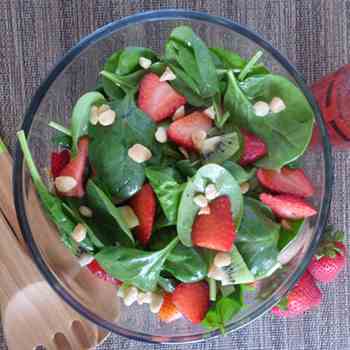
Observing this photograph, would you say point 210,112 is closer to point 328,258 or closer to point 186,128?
point 186,128

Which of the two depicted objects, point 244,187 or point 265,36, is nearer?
point 244,187

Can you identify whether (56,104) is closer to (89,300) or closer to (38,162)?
(38,162)

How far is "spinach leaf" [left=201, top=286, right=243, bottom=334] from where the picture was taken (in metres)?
0.77

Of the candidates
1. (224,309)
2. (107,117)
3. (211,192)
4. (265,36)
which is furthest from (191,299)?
(265,36)

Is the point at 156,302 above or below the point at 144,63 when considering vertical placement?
below

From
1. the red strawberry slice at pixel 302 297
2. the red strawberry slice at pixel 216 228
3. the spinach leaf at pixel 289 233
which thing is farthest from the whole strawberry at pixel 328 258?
the red strawberry slice at pixel 216 228

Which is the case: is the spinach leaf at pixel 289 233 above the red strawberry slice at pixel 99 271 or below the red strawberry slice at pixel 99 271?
above

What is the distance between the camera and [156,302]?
0.78m

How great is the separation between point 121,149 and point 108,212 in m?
0.08

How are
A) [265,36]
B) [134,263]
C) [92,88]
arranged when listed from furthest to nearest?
[265,36]
[92,88]
[134,263]

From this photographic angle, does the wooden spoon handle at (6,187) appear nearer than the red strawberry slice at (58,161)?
No

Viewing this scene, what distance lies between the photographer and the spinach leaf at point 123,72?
2.46 feet

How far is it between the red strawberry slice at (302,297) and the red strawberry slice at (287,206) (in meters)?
0.17

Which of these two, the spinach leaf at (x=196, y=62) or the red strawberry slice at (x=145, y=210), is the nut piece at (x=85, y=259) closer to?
the red strawberry slice at (x=145, y=210)
